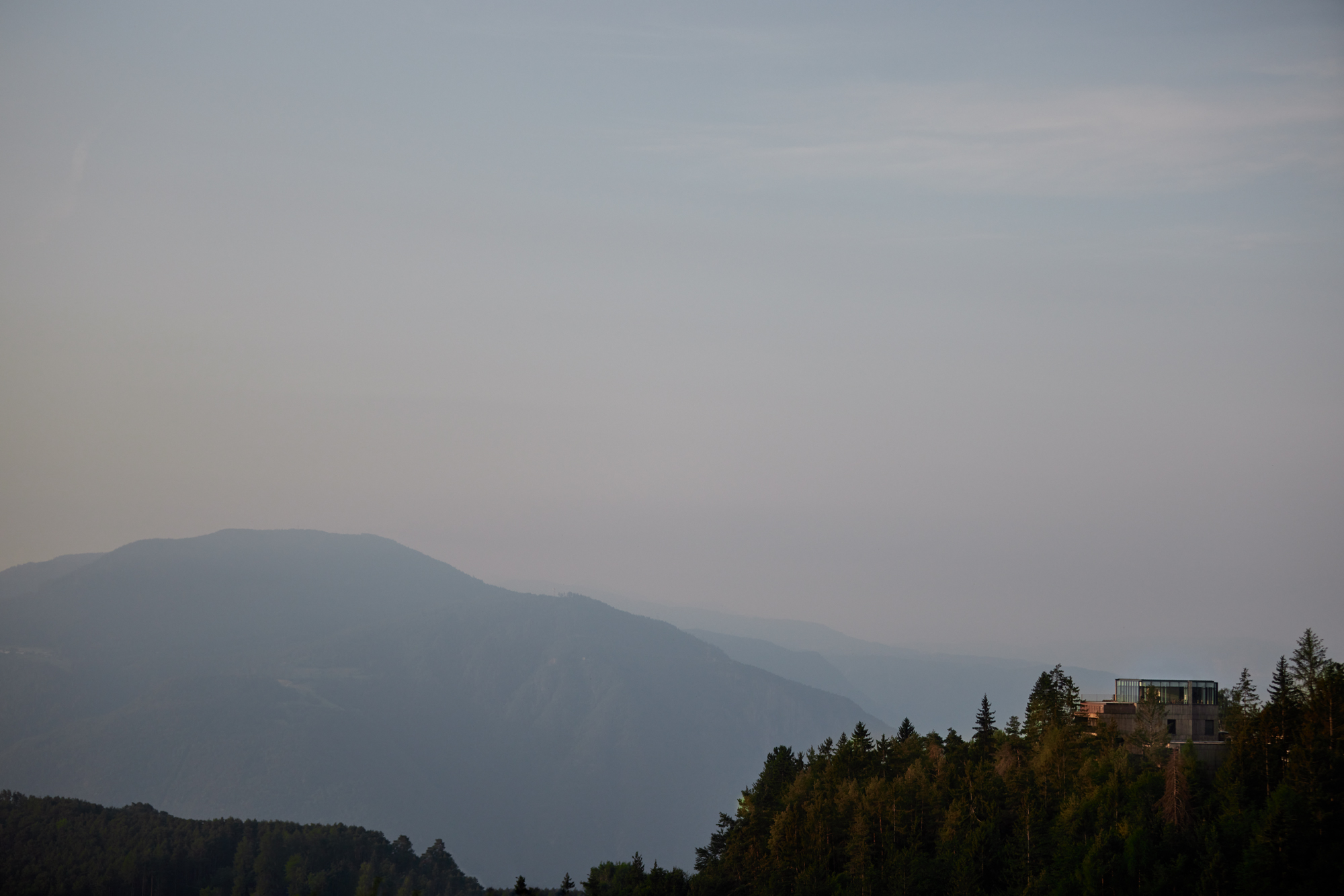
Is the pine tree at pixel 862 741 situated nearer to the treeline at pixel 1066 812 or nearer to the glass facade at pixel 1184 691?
the treeline at pixel 1066 812

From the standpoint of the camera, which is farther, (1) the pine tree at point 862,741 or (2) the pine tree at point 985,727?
(1) the pine tree at point 862,741

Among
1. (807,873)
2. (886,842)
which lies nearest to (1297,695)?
(886,842)

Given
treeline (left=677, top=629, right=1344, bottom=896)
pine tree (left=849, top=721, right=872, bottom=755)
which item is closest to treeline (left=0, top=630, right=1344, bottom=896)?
treeline (left=677, top=629, right=1344, bottom=896)

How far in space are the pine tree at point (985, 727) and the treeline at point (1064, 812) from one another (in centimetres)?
29

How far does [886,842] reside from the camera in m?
97.7

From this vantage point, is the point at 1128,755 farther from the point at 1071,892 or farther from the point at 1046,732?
the point at 1071,892

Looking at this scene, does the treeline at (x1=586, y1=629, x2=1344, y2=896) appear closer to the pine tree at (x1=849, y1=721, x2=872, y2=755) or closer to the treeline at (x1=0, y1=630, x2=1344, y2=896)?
the treeline at (x1=0, y1=630, x2=1344, y2=896)

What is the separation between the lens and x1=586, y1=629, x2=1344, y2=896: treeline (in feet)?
267

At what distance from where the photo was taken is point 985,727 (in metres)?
114

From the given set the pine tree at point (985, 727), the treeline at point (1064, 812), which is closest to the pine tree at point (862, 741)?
the treeline at point (1064, 812)

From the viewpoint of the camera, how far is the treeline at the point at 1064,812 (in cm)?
8144

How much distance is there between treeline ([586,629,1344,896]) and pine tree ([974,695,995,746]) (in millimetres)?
288

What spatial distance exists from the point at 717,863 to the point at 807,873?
1964cm

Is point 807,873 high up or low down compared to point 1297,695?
down
